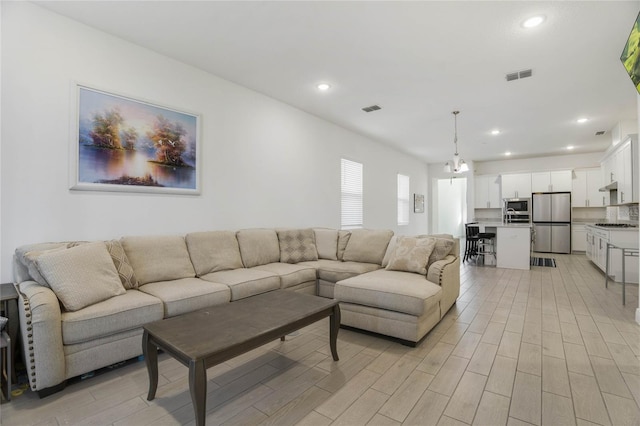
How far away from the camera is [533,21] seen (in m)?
2.64

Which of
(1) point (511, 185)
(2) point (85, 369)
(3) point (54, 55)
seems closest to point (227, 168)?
(3) point (54, 55)

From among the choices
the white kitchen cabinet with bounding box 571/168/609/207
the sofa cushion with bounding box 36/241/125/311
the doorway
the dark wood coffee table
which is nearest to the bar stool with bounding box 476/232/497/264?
the white kitchen cabinet with bounding box 571/168/609/207

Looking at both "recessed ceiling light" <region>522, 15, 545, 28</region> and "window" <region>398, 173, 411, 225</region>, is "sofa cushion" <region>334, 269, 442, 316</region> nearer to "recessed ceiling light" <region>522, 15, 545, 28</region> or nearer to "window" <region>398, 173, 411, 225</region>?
"recessed ceiling light" <region>522, 15, 545, 28</region>

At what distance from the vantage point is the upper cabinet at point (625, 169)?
16.4 ft

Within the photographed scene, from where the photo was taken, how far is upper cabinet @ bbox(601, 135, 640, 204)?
197 inches

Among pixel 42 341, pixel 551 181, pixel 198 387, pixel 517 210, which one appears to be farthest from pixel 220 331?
pixel 551 181

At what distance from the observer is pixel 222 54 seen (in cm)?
326

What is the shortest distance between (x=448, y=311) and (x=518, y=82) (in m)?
3.01

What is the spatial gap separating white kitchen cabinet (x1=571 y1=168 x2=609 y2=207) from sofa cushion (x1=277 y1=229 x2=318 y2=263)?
7.98 m

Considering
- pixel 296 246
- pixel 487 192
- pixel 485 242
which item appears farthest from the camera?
pixel 487 192

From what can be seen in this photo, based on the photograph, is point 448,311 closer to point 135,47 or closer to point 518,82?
point 518,82

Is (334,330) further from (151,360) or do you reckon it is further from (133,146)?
(133,146)

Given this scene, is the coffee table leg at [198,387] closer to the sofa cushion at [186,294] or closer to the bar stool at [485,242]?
the sofa cushion at [186,294]

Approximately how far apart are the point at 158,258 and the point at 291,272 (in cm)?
137
